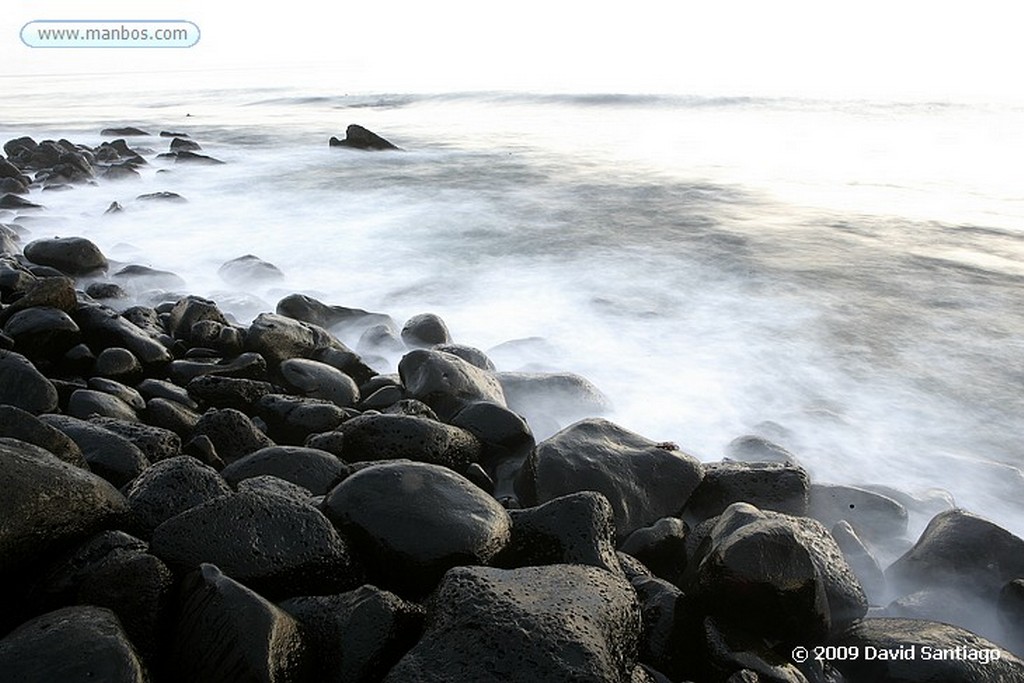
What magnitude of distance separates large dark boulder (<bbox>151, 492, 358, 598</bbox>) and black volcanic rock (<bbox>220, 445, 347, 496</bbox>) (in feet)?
1.68

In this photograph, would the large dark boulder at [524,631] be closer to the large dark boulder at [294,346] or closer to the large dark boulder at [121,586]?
the large dark boulder at [121,586]

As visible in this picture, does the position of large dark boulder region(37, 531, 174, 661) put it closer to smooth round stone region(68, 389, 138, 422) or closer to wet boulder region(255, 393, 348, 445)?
smooth round stone region(68, 389, 138, 422)

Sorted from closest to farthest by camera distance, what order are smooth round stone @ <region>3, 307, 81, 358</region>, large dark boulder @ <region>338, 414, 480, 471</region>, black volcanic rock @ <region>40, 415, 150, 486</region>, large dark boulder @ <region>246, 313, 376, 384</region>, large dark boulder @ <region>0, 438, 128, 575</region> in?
large dark boulder @ <region>0, 438, 128, 575</region>, black volcanic rock @ <region>40, 415, 150, 486</region>, large dark boulder @ <region>338, 414, 480, 471</region>, smooth round stone @ <region>3, 307, 81, 358</region>, large dark boulder @ <region>246, 313, 376, 384</region>

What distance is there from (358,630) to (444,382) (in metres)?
1.86

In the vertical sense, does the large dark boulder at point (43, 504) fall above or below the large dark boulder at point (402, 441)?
above

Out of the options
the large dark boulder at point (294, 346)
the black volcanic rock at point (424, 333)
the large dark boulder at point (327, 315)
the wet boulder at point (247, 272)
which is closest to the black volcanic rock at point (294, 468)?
the large dark boulder at point (294, 346)

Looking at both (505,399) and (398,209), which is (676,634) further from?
(398,209)

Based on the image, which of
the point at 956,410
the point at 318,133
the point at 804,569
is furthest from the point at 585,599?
the point at 318,133

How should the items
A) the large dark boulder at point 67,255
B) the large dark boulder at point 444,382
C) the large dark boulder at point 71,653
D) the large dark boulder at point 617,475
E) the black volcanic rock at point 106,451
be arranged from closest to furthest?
the large dark boulder at point 71,653 < the black volcanic rock at point 106,451 < the large dark boulder at point 617,475 < the large dark boulder at point 444,382 < the large dark boulder at point 67,255

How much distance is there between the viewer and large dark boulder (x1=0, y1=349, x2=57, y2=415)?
3010 millimetres

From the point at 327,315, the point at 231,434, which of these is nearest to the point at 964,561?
the point at 231,434

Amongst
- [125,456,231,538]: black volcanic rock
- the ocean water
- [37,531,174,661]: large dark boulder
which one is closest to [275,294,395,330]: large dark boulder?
the ocean water

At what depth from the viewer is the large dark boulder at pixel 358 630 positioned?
175 centimetres

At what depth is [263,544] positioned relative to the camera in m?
1.96
